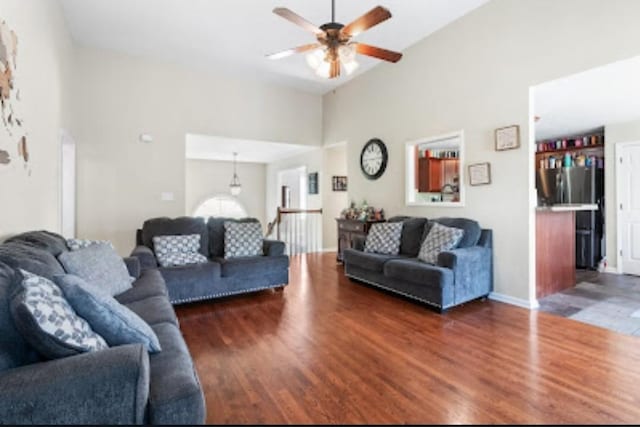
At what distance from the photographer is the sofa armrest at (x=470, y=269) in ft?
10.5

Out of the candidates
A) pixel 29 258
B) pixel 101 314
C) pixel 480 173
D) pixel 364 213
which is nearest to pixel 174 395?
pixel 101 314

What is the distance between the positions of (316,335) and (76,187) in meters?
4.14

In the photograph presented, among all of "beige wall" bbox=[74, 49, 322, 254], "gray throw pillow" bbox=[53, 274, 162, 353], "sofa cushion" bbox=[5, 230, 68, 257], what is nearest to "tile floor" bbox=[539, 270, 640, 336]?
"gray throw pillow" bbox=[53, 274, 162, 353]

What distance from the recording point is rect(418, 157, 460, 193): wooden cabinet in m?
5.79

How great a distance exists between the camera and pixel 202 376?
201 cm

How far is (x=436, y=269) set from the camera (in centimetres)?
315

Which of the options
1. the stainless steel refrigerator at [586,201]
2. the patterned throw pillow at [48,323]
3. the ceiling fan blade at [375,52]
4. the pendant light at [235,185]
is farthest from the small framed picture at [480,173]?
the pendant light at [235,185]

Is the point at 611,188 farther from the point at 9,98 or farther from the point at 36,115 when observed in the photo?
the point at 36,115

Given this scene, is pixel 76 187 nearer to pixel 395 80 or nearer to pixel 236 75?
pixel 236 75

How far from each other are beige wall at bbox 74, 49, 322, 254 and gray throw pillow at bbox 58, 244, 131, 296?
8.83 feet

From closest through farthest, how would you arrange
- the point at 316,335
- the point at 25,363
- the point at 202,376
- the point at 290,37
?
the point at 25,363
the point at 202,376
the point at 316,335
the point at 290,37

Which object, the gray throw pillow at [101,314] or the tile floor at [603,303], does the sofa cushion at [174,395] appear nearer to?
the gray throw pillow at [101,314]

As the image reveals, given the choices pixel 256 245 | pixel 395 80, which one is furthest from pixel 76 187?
pixel 395 80

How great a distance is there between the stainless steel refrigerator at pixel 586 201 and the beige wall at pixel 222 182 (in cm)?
769
